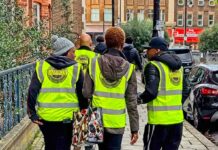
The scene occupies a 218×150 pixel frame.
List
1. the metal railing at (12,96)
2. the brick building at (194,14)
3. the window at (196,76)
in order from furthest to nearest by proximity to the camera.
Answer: the brick building at (194,14) < the window at (196,76) < the metal railing at (12,96)

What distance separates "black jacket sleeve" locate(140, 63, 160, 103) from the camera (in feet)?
18.7

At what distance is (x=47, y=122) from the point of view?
5.46m

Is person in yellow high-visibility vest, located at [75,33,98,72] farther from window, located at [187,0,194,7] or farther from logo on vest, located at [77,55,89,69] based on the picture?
window, located at [187,0,194,7]

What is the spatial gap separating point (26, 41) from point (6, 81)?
3.71 metres

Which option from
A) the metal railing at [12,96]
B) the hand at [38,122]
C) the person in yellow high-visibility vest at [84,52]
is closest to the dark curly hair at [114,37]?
the hand at [38,122]

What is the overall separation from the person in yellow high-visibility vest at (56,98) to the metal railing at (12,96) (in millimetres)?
1491

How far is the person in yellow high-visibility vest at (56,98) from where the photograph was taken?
17.8ft

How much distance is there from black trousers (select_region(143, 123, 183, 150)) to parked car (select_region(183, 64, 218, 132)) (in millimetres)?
5418

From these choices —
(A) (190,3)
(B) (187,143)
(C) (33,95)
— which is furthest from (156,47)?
A: (A) (190,3)

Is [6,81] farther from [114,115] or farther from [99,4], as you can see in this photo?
[99,4]

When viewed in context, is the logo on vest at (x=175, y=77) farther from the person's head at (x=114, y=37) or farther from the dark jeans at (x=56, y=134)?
the dark jeans at (x=56, y=134)

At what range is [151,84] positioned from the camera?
5719mm

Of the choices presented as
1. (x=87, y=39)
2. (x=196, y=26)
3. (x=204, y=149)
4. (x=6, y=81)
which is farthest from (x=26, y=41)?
(x=196, y=26)

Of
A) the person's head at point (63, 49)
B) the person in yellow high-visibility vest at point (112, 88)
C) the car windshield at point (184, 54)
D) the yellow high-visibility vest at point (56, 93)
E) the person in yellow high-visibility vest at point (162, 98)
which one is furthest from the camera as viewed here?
the car windshield at point (184, 54)
